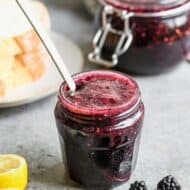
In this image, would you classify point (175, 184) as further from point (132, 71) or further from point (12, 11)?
point (12, 11)

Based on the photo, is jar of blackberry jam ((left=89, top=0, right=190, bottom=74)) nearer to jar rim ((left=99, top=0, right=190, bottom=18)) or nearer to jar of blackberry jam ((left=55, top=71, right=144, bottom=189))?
jar rim ((left=99, top=0, right=190, bottom=18))

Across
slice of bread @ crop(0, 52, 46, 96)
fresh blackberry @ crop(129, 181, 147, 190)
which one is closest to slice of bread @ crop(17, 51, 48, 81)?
slice of bread @ crop(0, 52, 46, 96)

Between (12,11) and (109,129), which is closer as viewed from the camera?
(109,129)

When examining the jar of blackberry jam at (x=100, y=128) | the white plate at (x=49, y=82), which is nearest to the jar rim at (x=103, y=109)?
the jar of blackberry jam at (x=100, y=128)

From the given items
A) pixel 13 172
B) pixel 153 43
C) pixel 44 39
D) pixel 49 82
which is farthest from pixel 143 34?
pixel 13 172

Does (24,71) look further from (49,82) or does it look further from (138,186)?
(138,186)

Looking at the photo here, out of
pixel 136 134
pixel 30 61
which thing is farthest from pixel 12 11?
pixel 136 134
